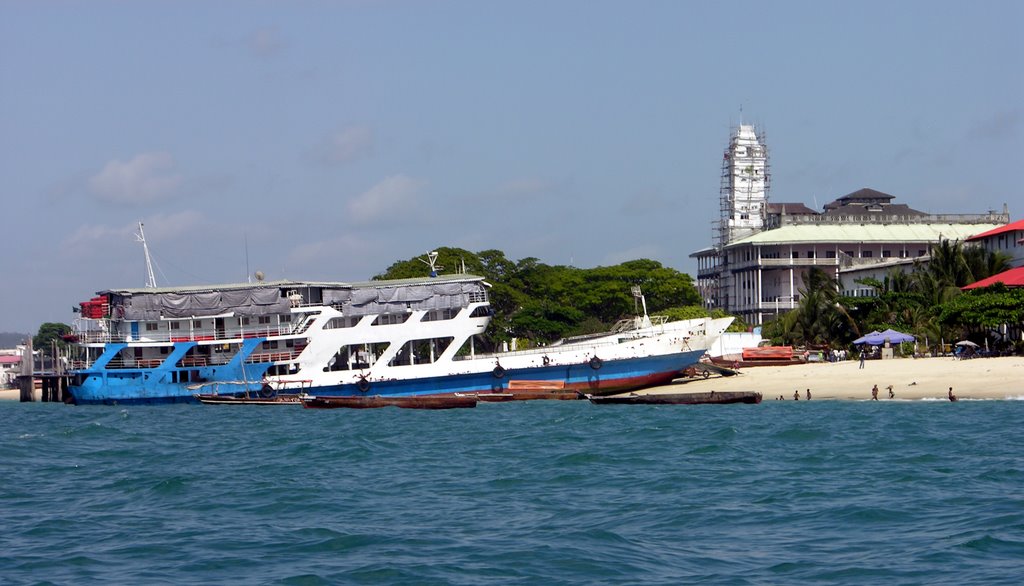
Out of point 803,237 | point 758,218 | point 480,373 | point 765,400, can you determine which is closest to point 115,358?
point 480,373

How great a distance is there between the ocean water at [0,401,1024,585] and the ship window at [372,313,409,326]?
20.2 metres

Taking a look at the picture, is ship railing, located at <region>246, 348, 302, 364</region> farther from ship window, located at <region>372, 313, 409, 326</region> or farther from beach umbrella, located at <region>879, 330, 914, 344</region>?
beach umbrella, located at <region>879, 330, 914, 344</region>

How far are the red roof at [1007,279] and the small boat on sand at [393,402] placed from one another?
26.8 m

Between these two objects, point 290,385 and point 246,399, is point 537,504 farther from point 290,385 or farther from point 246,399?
point 290,385

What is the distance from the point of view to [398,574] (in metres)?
18.6

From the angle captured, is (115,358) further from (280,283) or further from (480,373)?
(480,373)

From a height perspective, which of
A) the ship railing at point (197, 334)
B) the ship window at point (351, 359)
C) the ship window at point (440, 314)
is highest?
the ship window at point (440, 314)

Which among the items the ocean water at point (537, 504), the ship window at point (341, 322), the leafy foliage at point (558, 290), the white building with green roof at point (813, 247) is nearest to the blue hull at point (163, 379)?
the ship window at point (341, 322)

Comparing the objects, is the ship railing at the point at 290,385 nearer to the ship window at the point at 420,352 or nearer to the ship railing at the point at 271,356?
the ship railing at the point at 271,356

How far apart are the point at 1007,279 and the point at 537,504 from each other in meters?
47.0

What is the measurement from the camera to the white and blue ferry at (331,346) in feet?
202

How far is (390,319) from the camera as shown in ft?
209

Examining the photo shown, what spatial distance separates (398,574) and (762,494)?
9223 millimetres

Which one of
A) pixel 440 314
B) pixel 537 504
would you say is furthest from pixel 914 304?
pixel 537 504
